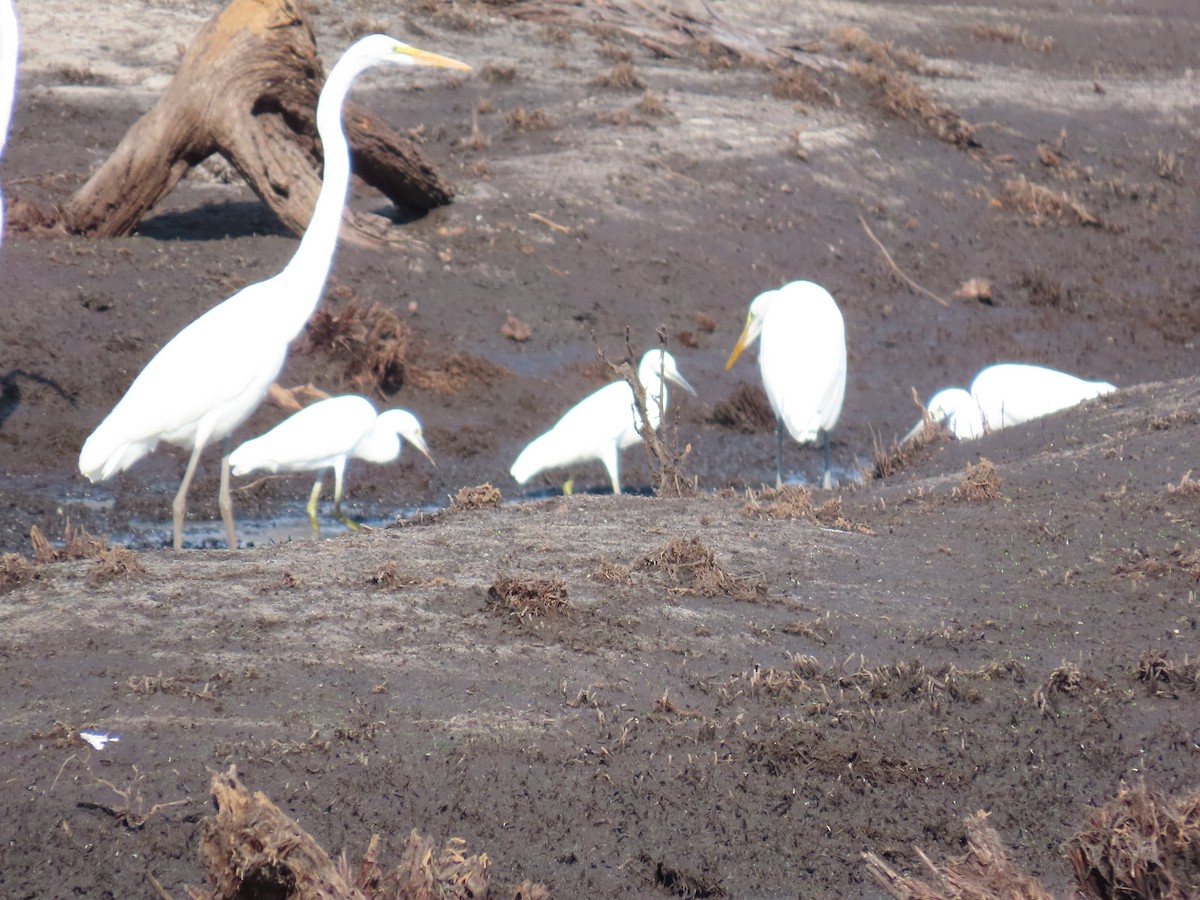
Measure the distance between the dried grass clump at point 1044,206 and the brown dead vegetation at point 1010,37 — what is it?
307 inches

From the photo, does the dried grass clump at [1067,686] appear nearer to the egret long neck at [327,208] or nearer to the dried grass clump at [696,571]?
the dried grass clump at [696,571]

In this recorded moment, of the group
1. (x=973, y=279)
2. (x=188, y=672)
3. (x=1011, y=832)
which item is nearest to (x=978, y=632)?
(x=1011, y=832)

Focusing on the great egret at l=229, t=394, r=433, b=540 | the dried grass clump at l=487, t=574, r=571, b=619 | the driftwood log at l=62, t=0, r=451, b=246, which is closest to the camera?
the dried grass clump at l=487, t=574, r=571, b=619

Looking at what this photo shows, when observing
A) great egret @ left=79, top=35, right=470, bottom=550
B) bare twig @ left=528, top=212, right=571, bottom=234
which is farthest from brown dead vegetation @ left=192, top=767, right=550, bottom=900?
bare twig @ left=528, top=212, right=571, bottom=234

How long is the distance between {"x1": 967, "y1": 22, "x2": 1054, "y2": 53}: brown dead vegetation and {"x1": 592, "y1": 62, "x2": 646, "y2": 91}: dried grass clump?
9235mm

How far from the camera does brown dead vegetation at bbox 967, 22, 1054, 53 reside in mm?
23000

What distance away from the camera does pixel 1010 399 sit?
34.2ft

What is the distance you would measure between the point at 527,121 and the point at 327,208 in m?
8.89

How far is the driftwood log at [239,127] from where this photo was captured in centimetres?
1086

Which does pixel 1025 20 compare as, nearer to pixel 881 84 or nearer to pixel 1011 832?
pixel 881 84

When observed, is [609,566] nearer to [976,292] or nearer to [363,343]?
[363,343]

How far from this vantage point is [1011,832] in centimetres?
371

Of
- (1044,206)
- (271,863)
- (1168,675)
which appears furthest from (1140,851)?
(1044,206)

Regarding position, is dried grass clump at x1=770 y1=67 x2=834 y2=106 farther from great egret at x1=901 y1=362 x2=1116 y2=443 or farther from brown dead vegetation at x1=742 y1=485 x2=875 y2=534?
brown dead vegetation at x1=742 y1=485 x2=875 y2=534
